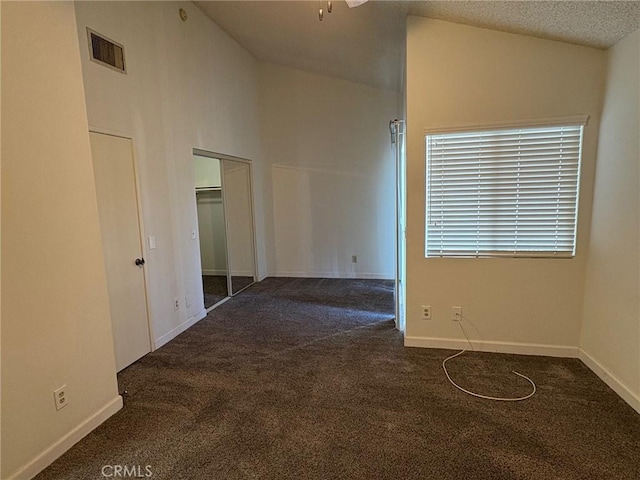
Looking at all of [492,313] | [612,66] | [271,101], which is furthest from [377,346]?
[271,101]

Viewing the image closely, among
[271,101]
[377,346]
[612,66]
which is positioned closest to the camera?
[612,66]

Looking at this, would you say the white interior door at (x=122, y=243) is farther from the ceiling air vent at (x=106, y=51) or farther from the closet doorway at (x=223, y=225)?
the closet doorway at (x=223, y=225)

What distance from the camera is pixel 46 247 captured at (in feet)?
6.06

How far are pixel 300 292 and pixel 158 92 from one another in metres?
3.10

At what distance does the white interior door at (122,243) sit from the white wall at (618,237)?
3762 mm

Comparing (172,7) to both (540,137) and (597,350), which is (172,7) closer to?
(540,137)

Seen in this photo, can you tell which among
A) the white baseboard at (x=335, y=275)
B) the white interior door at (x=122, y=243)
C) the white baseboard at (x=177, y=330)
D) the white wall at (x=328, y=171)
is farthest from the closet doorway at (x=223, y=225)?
the white interior door at (x=122, y=243)

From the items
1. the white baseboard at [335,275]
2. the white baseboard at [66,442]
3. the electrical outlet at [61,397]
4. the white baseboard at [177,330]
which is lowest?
the white baseboard at [66,442]

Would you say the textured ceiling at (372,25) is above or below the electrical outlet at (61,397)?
above

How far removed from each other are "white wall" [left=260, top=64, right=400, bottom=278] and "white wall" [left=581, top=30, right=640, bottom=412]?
3137 mm

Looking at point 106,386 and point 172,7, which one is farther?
point 172,7

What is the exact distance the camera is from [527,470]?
1.74 metres

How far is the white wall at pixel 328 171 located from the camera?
217 inches

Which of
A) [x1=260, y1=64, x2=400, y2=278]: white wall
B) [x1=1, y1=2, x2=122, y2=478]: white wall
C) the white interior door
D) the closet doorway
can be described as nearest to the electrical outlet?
[x1=1, y1=2, x2=122, y2=478]: white wall
